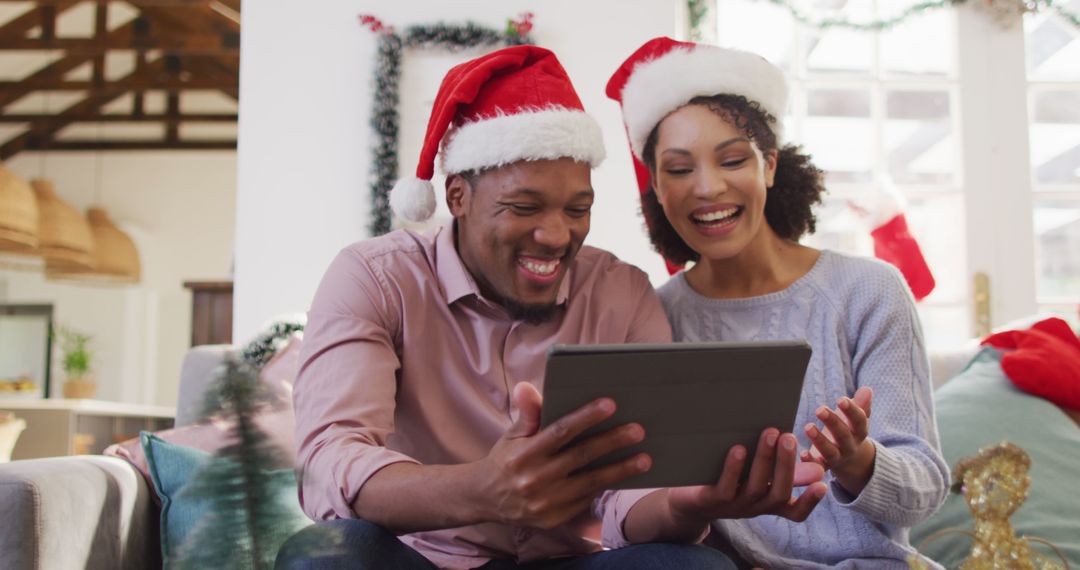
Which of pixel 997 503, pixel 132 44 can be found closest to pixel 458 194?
pixel 997 503

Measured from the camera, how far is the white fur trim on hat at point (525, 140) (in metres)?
1.52

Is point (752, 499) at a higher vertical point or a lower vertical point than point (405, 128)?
lower

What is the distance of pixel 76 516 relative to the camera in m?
1.50

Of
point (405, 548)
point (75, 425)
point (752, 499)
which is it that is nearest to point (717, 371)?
point (752, 499)

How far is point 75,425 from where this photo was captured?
5.32 metres

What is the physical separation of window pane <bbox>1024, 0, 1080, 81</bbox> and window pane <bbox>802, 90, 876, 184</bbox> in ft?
2.00

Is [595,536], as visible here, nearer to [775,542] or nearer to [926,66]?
[775,542]

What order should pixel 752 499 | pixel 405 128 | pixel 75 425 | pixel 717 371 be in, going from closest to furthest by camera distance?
1. pixel 717 371
2. pixel 752 499
3. pixel 405 128
4. pixel 75 425

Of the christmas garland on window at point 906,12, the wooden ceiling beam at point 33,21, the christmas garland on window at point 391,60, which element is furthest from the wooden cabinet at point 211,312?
the christmas garland on window at point 906,12

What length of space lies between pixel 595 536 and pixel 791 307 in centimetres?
49

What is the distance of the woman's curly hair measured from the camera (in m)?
1.68

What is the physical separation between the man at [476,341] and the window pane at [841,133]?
2.26 metres

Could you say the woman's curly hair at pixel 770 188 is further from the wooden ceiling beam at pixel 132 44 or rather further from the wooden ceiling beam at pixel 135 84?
the wooden ceiling beam at pixel 135 84

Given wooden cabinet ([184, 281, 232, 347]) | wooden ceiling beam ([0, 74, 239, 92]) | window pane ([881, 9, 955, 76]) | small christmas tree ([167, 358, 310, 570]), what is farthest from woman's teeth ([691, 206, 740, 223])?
wooden ceiling beam ([0, 74, 239, 92])
